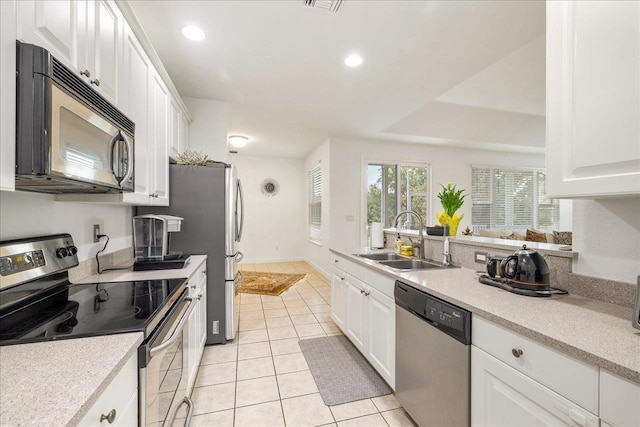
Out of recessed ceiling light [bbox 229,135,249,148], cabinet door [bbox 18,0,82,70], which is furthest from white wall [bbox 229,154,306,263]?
cabinet door [bbox 18,0,82,70]

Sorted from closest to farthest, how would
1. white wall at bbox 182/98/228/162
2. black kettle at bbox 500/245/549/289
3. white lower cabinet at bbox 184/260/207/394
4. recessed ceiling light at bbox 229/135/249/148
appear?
black kettle at bbox 500/245/549/289 < white lower cabinet at bbox 184/260/207/394 < white wall at bbox 182/98/228/162 < recessed ceiling light at bbox 229/135/249/148

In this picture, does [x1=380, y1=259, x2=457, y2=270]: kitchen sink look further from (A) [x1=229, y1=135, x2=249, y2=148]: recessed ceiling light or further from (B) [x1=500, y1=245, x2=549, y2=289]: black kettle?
(A) [x1=229, y1=135, x2=249, y2=148]: recessed ceiling light

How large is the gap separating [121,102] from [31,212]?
681 mm

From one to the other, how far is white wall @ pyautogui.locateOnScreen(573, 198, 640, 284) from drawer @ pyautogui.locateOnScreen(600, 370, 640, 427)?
2.10 ft

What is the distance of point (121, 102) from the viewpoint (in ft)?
4.92

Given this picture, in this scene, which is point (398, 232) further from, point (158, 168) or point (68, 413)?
point (68, 413)

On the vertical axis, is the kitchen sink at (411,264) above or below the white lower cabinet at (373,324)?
above

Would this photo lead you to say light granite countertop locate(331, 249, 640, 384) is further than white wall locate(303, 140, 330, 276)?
No

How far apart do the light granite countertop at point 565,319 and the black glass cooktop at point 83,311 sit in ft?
4.24

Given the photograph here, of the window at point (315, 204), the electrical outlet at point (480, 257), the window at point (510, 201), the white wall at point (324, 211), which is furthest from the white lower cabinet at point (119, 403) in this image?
the window at point (510, 201)

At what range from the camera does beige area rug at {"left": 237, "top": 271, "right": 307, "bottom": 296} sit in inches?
173

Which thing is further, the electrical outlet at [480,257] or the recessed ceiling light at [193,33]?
→ the recessed ceiling light at [193,33]

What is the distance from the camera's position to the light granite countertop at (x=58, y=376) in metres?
0.57

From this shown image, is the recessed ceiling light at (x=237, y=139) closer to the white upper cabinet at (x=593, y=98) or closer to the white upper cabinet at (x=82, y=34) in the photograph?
the white upper cabinet at (x=82, y=34)
